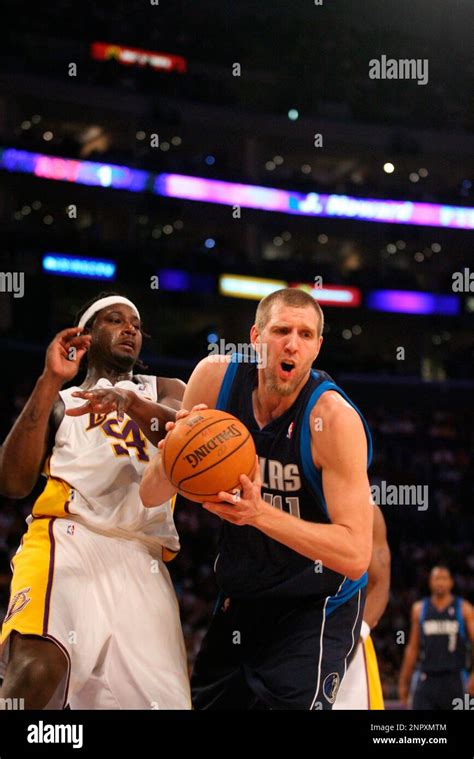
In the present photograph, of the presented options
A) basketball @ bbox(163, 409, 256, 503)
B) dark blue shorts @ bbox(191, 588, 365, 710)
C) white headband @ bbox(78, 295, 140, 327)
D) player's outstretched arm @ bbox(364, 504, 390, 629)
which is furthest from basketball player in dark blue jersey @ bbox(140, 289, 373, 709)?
player's outstretched arm @ bbox(364, 504, 390, 629)

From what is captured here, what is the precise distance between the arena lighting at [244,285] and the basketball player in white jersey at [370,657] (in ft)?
60.9

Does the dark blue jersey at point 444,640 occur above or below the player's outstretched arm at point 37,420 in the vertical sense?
below

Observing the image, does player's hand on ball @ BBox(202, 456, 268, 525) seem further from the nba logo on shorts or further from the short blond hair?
the nba logo on shorts

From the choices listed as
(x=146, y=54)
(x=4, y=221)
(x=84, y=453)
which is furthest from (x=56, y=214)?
(x=84, y=453)

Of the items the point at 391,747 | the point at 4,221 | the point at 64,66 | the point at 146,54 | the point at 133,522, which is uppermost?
the point at 146,54

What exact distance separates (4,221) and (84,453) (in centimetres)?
1900

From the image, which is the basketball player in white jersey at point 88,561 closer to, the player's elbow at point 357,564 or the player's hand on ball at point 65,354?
the player's hand on ball at point 65,354

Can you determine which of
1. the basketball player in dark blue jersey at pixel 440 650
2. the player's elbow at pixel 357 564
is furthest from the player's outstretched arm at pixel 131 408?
the basketball player in dark blue jersey at pixel 440 650

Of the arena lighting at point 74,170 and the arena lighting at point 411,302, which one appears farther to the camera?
the arena lighting at point 411,302

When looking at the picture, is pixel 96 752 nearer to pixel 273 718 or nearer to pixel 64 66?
pixel 273 718

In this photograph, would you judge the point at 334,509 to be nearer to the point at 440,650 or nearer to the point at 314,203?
the point at 440,650

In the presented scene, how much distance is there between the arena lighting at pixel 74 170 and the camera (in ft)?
69.9

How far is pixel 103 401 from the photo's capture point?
13.2 ft

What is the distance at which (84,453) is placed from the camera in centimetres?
426
